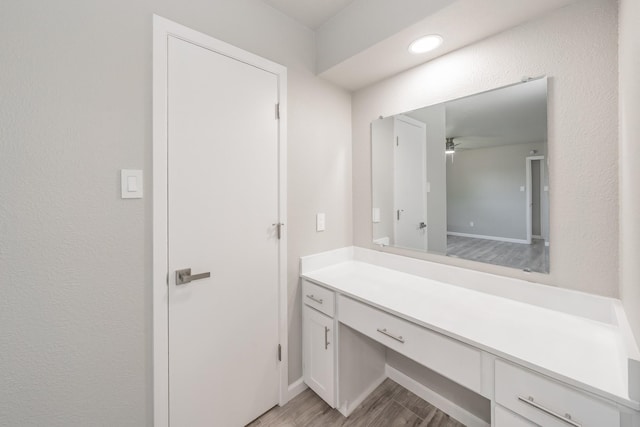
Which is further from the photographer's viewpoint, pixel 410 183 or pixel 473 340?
pixel 410 183

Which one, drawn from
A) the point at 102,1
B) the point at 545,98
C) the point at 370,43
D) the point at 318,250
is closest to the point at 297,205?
the point at 318,250

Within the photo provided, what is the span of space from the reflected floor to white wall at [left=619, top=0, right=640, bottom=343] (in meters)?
0.28

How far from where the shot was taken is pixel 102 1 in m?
1.08

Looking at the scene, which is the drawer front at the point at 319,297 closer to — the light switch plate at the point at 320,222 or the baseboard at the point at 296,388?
the light switch plate at the point at 320,222

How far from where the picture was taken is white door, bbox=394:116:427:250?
1.82 metres

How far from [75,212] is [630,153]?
2011 millimetres

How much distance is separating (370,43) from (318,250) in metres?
1.39

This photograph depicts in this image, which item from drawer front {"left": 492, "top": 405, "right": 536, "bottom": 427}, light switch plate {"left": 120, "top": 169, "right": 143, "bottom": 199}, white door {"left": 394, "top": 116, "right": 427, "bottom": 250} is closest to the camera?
drawer front {"left": 492, "top": 405, "right": 536, "bottom": 427}

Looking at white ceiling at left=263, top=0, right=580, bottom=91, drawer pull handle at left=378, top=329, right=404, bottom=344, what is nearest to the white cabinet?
drawer pull handle at left=378, top=329, right=404, bottom=344

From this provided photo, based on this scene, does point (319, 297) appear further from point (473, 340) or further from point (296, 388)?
point (473, 340)

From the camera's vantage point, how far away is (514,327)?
43.2 inches

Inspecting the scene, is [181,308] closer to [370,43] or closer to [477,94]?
[370,43]

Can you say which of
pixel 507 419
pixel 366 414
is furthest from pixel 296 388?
pixel 507 419

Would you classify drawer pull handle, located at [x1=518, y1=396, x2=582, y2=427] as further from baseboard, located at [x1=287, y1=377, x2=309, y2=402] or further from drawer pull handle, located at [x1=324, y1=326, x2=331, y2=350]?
baseboard, located at [x1=287, y1=377, x2=309, y2=402]
